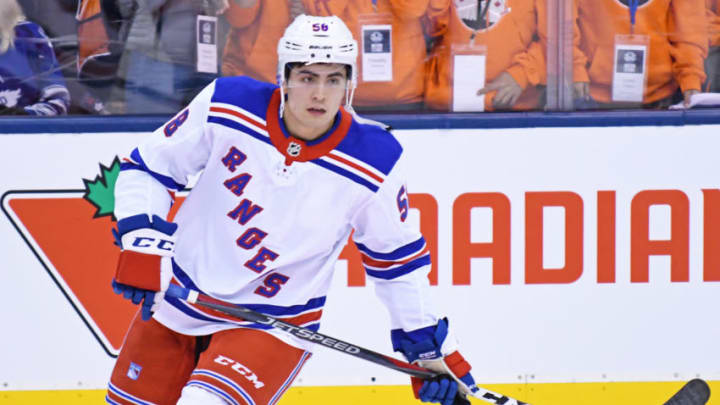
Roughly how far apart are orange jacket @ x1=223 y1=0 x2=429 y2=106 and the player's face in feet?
3.44

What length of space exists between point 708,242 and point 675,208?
156 mm

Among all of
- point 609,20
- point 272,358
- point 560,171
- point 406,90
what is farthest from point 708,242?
point 272,358

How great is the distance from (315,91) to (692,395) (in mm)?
1405

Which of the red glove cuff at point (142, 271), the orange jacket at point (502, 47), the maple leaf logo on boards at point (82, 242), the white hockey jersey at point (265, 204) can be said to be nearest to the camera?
the red glove cuff at point (142, 271)

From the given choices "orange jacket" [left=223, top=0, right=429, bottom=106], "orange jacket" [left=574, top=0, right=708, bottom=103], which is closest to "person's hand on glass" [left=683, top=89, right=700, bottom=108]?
"orange jacket" [left=574, top=0, right=708, bottom=103]

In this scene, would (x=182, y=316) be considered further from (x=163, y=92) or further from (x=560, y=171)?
(x=560, y=171)

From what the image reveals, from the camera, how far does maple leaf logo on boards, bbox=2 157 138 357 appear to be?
3.42 metres

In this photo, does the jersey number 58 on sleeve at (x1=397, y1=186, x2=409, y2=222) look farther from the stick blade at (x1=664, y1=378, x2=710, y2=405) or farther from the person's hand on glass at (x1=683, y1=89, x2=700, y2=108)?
the person's hand on glass at (x1=683, y1=89, x2=700, y2=108)

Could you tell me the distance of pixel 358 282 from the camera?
138 inches

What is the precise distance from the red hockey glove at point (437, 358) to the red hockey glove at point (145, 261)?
607mm

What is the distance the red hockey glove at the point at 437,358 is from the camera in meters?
2.65

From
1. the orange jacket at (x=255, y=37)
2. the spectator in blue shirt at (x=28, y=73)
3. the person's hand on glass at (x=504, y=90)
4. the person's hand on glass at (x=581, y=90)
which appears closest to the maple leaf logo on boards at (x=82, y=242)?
the spectator in blue shirt at (x=28, y=73)

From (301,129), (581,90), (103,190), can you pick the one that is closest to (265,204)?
(301,129)

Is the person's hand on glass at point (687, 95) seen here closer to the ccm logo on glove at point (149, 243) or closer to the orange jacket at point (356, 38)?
the orange jacket at point (356, 38)
